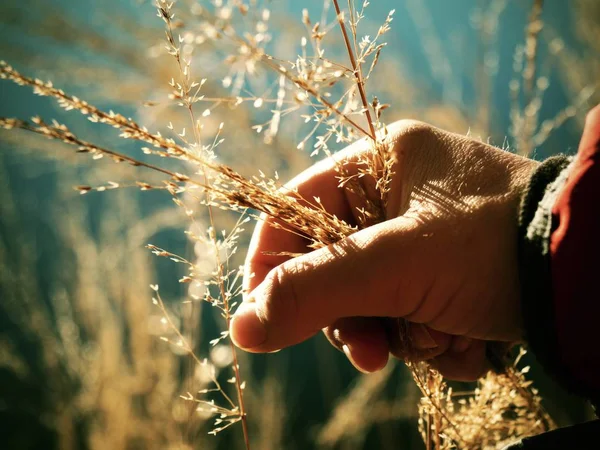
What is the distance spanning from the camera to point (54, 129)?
0.44 m

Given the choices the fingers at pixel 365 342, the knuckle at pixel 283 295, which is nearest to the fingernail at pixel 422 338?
the fingers at pixel 365 342

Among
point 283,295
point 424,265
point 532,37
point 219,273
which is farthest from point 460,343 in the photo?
point 532,37

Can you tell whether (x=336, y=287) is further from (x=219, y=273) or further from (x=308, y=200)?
(x=308, y=200)

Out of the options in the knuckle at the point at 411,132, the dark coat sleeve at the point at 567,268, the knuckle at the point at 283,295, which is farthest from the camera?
the knuckle at the point at 411,132

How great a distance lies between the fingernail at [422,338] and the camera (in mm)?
740

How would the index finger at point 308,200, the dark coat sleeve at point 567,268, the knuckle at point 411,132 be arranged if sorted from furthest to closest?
the index finger at point 308,200 → the knuckle at point 411,132 → the dark coat sleeve at point 567,268

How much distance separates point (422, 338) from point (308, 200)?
16.8 inches

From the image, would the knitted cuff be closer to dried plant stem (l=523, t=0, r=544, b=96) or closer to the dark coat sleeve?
the dark coat sleeve

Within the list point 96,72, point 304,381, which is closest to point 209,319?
point 304,381

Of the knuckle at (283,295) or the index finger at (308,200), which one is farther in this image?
the index finger at (308,200)

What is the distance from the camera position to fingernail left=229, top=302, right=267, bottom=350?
707 mm

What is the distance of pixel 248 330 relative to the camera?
71cm

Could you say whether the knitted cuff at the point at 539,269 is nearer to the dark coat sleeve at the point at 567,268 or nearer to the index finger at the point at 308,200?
the dark coat sleeve at the point at 567,268

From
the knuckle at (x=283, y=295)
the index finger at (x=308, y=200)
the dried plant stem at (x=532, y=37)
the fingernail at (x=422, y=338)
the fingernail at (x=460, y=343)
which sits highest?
the dried plant stem at (x=532, y=37)
